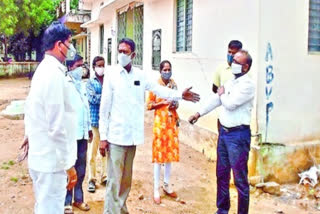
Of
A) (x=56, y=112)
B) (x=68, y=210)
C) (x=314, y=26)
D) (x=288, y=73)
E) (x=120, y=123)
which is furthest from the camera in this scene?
(x=314, y=26)

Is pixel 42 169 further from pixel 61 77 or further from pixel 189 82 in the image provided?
pixel 189 82

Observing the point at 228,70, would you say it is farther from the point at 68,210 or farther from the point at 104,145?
the point at 68,210

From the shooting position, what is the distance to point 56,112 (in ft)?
9.53

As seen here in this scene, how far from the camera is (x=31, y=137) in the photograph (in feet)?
9.83

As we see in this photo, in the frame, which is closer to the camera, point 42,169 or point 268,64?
point 42,169

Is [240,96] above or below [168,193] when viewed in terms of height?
above

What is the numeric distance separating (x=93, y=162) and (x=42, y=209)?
8.18ft

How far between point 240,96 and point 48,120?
207cm

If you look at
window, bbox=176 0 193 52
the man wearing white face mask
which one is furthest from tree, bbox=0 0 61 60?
the man wearing white face mask

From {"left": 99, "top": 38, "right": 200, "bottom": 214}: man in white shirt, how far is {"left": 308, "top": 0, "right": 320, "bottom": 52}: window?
10.1 feet

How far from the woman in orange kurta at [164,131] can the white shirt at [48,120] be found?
2.23 meters

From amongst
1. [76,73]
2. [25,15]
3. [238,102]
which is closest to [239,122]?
[238,102]

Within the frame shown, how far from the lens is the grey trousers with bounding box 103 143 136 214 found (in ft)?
13.7

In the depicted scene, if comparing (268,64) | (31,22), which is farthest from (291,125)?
(31,22)
